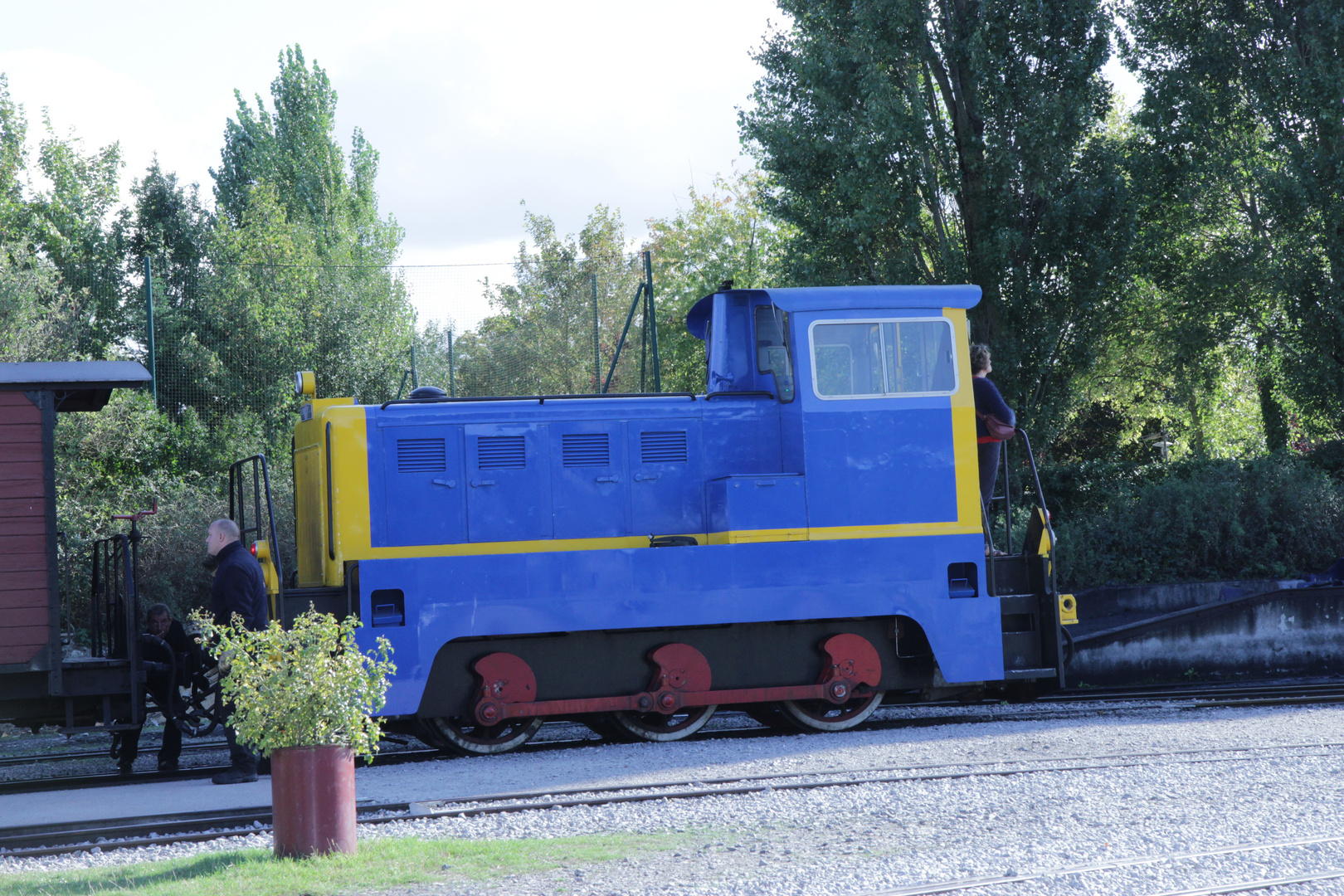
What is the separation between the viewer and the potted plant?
537cm

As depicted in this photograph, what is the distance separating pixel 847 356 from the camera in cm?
902

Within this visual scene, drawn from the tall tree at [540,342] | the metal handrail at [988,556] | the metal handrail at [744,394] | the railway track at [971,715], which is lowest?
the railway track at [971,715]

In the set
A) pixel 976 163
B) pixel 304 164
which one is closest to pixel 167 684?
pixel 976 163

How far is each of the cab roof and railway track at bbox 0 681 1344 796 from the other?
3541mm

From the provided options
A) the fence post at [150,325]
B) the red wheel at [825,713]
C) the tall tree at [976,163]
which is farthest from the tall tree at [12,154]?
the red wheel at [825,713]

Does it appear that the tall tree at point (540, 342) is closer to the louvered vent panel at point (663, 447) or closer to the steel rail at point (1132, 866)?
the louvered vent panel at point (663, 447)

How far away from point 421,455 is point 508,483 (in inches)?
28.2

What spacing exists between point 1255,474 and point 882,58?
8.89m

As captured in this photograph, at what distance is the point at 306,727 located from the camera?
5.47 metres

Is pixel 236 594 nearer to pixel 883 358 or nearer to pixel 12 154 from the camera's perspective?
pixel 883 358

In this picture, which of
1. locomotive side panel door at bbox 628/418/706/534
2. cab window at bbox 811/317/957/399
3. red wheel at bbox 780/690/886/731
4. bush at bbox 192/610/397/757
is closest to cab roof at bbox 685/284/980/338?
cab window at bbox 811/317/957/399

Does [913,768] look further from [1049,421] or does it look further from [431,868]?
[1049,421]

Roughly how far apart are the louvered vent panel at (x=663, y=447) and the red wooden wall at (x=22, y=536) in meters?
4.43

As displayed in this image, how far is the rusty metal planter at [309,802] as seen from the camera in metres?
5.35
